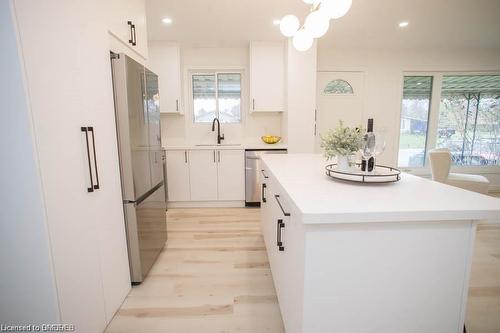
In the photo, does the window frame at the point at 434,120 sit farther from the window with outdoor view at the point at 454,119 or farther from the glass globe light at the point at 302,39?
the glass globe light at the point at 302,39

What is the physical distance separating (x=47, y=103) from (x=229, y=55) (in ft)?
11.0

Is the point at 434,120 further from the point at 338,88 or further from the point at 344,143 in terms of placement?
the point at 344,143

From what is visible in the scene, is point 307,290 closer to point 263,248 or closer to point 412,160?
point 263,248

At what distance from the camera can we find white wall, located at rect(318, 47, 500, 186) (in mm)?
3979

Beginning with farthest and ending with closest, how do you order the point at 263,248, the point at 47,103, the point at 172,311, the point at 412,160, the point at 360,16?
the point at 412,160 → the point at 360,16 → the point at 263,248 → the point at 172,311 → the point at 47,103

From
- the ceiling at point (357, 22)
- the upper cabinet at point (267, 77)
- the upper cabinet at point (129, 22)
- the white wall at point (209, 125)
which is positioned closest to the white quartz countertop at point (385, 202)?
the upper cabinet at point (129, 22)

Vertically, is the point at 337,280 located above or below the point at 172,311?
above

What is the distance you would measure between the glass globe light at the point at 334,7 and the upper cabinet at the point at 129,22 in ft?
4.57

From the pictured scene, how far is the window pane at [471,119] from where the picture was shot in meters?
4.28

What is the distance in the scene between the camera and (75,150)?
1216 mm

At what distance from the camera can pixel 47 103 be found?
1.04 meters

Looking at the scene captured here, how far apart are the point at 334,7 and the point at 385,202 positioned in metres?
1.15

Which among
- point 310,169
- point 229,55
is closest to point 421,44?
point 229,55

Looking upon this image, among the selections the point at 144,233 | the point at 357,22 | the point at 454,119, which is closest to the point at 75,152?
the point at 144,233
